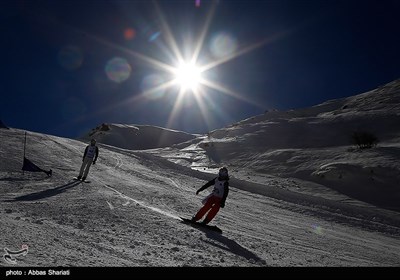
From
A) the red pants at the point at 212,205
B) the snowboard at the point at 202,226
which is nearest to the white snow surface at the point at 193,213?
the snowboard at the point at 202,226

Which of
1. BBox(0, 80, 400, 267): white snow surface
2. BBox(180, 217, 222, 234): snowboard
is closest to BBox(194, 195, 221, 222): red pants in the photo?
BBox(180, 217, 222, 234): snowboard

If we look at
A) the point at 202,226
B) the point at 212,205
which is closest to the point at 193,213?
the point at 212,205

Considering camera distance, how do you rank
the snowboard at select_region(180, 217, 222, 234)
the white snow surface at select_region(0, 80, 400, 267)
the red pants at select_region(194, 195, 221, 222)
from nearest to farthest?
the white snow surface at select_region(0, 80, 400, 267)
the snowboard at select_region(180, 217, 222, 234)
the red pants at select_region(194, 195, 221, 222)

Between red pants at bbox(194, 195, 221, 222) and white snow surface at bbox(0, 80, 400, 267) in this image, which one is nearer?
white snow surface at bbox(0, 80, 400, 267)

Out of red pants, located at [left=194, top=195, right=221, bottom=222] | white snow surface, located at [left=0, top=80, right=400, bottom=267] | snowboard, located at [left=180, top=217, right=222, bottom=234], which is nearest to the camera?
white snow surface, located at [left=0, top=80, right=400, bottom=267]

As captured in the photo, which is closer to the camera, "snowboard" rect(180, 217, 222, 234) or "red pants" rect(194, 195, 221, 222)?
"snowboard" rect(180, 217, 222, 234)

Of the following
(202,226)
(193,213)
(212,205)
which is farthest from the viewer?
(193,213)

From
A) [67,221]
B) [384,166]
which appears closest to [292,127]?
[384,166]

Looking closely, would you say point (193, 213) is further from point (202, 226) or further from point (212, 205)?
point (202, 226)

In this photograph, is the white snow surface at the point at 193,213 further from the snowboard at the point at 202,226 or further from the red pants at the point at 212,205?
the red pants at the point at 212,205

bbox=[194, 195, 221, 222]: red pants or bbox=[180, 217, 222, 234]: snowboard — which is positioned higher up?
bbox=[194, 195, 221, 222]: red pants

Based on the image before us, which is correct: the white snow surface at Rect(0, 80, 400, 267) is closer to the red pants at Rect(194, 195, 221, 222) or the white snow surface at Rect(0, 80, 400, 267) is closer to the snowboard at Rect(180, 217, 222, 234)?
the snowboard at Rect(180, 217, 222, 234)

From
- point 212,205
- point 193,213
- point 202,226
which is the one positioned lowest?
point 202,226
